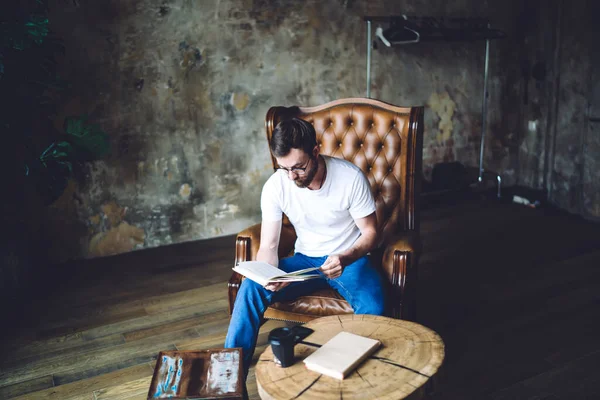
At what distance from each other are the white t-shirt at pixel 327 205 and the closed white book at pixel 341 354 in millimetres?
746

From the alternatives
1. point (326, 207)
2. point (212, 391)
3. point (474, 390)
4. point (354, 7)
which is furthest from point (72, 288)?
point (354, 7)

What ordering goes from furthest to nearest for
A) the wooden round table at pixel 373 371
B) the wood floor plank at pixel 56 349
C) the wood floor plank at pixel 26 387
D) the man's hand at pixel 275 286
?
the wood floor plank at pixel 56 349
the wood floor plank at pixel 26 387
the man's hand at pixel 275 286
the wooden round table at pixel 373 371

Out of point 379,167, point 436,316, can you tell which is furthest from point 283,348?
point 436,316

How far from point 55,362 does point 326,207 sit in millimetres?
1580

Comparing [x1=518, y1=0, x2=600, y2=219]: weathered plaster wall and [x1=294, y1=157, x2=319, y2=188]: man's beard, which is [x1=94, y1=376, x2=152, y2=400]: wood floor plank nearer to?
[x1=294, y1=157, x2=319, y2=188]: man's beard

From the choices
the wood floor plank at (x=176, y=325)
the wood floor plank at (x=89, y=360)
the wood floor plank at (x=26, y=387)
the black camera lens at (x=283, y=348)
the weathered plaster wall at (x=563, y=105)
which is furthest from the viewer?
the weathered plaster wall at (x=563, y=105)

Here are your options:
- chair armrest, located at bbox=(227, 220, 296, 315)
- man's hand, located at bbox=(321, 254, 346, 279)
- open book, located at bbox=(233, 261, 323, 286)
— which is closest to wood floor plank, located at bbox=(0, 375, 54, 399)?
chair armrest, located at bbox=(227, 220, 296, 315)

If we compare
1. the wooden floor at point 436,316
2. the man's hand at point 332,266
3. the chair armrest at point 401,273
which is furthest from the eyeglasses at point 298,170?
the wooden floor at point 436,316

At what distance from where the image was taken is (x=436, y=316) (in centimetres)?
303

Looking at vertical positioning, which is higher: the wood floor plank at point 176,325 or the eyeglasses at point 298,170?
the eyeglasses at point 298,170

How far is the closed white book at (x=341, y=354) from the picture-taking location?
1571mm

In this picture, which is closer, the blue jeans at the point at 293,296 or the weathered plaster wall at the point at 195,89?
the blue jeans at the point at 293,296

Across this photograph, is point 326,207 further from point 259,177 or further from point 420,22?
point 420,22

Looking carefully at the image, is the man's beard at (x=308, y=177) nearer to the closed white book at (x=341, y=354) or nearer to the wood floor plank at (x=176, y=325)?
the closed white book at (x=341, y=354)
